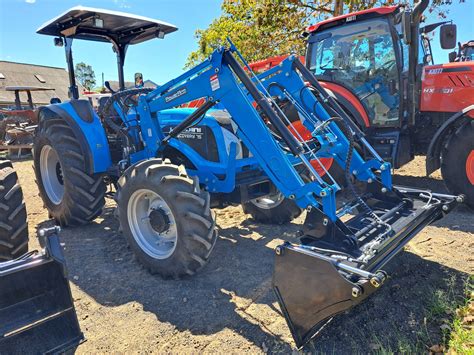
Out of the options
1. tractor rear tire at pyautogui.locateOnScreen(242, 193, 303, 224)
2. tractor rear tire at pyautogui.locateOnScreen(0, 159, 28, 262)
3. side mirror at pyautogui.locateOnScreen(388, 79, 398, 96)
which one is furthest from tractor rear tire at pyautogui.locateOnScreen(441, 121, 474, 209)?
tractor rear tire at pyautogui.locateOnScreen(0, 159, 28, 262)

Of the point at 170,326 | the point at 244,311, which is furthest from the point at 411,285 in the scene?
the point at 170,326

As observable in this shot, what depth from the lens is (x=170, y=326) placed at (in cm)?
276

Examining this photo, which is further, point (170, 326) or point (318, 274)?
point (170, 326)

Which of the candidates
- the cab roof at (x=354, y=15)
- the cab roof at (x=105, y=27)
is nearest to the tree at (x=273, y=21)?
the cab roof at (x=354, y=15)

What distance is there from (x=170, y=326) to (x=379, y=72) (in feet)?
16.0

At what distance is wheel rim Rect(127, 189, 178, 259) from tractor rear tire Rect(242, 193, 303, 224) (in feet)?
5.09

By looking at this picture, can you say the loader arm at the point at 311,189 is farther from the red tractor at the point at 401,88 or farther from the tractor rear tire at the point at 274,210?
the red tractor at the point at 401,88

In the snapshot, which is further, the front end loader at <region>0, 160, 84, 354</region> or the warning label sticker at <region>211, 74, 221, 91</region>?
the warning label sticker at <region>211, 74, 221, 91</region>

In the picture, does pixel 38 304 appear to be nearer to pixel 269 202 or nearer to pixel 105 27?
pixel 269 202

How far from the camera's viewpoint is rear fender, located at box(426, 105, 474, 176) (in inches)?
197

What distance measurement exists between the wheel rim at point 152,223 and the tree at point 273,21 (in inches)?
334

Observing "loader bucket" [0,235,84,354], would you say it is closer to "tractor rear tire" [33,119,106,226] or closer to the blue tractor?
the blue tractor

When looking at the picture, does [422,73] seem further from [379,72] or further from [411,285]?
[411,285]

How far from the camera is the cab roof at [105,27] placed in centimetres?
411
